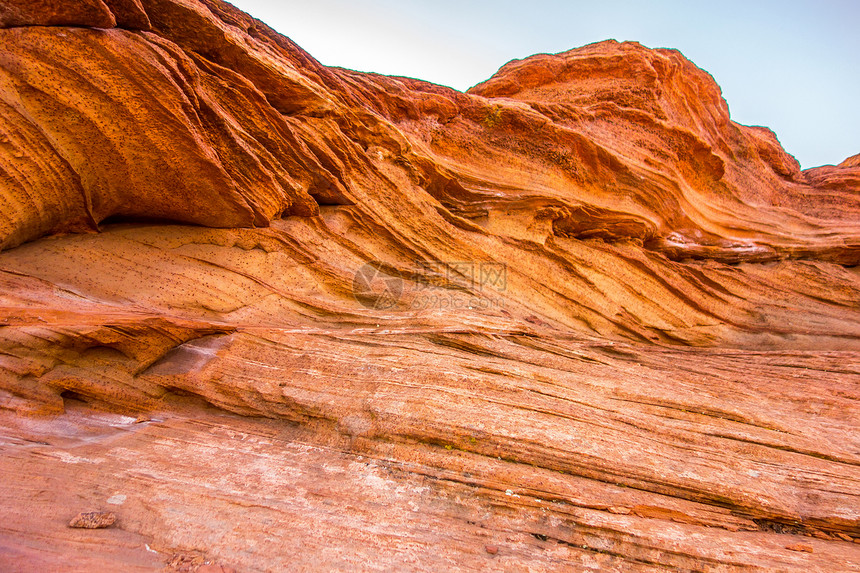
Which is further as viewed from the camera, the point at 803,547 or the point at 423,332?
the point at 423,332

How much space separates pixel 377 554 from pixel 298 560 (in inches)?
32.6

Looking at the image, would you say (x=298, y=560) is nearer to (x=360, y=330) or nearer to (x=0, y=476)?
(x=0, y=476)

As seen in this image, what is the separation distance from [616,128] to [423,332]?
13.1 m

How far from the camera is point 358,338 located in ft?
25.6

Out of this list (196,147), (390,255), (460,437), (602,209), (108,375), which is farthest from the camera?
(602,209)

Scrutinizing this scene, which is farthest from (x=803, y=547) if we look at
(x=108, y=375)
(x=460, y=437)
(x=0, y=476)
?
(x=108, y=375)

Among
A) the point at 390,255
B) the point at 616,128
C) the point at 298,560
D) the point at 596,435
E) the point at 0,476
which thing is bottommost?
the point at 0,476

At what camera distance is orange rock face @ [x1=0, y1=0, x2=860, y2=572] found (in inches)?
178

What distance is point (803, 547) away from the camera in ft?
15.2

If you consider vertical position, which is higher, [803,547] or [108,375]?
[803,547]

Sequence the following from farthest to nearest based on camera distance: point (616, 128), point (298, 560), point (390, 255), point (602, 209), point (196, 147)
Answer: point (616, 128) < point (602, 209) < point (390, 255) < point (196, 147) < point (298, 560)

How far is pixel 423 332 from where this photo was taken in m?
8.16

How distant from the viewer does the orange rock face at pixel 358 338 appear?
4.53m

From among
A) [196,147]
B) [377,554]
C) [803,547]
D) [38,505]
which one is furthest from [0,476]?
[803,547]
